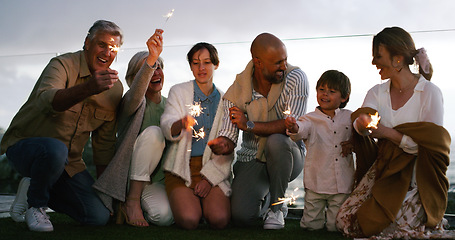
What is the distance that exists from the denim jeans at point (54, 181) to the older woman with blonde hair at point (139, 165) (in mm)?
103

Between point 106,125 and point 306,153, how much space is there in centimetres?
127

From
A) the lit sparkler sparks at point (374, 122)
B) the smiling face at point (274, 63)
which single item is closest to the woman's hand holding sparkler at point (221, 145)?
the smiling face at point (274, 63)

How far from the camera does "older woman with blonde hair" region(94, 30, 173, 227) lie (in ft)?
10.7

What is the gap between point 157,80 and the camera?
12.0 feet

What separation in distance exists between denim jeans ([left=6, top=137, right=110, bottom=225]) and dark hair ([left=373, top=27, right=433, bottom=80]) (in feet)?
6.18

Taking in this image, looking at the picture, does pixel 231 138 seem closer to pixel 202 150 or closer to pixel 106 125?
pixel 202 150

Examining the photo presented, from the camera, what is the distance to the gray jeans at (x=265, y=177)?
3131 millimetres

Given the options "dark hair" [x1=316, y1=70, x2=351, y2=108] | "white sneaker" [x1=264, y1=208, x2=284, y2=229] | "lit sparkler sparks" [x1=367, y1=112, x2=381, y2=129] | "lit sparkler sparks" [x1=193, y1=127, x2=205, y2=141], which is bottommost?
"white sneaker" [x1=264, y1=208, x2=284, y2=229]

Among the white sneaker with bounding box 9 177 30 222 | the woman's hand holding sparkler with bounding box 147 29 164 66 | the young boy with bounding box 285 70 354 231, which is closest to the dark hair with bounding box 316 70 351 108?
the young boy with bounding box 285 70 354 231

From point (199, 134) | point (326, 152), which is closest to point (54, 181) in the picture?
point (199, 134)

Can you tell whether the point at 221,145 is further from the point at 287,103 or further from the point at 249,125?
the point at 287,103

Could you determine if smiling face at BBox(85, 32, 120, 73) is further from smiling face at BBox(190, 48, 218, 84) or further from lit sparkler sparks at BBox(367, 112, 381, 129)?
lit sparkler sparks at BBox(367, 112, 381, 129)

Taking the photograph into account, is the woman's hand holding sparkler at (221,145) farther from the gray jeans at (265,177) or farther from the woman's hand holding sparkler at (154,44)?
the woman's hand holding sparkler at (154,44)

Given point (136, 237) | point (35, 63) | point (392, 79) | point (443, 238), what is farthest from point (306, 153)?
point (35, 63)
